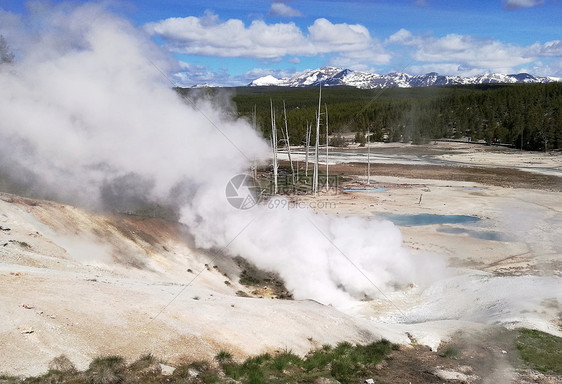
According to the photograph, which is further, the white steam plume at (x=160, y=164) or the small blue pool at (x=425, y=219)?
the small blue pool at (x=425, y=219)

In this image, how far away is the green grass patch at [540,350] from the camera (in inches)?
467

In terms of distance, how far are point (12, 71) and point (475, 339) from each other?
1914 centimetres

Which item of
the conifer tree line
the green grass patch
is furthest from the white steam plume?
the conifer tree line

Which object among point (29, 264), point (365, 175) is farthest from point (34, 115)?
point (365, 175)

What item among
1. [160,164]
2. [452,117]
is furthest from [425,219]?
[452,117]

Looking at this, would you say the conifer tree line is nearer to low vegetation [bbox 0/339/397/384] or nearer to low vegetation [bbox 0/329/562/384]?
low vegetation [bbox 0/329/562/384]

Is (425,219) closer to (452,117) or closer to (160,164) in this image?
(160,164)

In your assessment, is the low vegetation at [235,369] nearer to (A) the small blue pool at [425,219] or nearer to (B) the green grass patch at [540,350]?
(B) the green grass patch at [540,350]

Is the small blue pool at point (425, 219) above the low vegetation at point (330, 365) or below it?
below

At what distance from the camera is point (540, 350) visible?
12.7 metres

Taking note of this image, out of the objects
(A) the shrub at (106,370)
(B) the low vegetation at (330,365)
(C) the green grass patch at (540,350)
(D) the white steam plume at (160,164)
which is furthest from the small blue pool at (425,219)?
(A) the shrub at (106,370)

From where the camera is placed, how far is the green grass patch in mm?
11859

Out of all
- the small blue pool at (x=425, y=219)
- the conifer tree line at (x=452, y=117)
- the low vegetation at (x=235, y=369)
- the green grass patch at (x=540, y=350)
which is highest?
the conifer tree line at (x=452, y=117)

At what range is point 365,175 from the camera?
199 ft
